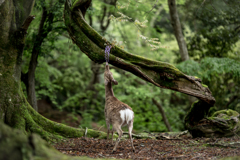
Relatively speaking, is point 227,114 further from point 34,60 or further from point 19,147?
point 34,60

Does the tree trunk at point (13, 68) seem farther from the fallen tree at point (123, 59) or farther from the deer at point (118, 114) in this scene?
the deer at point (118, 114)

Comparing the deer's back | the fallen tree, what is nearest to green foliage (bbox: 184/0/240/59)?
the fallen tree

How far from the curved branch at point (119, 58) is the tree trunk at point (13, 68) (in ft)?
3.27

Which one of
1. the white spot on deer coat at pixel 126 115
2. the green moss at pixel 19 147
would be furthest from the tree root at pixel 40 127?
the green moss at pixel 19 147

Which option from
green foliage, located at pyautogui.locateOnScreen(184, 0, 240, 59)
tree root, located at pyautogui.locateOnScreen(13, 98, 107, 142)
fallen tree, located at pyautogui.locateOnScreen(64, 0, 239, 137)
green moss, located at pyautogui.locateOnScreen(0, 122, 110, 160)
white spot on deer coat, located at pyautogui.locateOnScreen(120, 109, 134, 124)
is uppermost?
green foliage, located at pyautogui.locateOnScreen(184, 0, 240, 59)

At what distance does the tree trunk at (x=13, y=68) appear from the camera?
4562 mm

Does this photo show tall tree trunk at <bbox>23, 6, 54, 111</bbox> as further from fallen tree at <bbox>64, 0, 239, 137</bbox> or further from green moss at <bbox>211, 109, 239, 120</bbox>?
green moss at <bbox>211, 109, 239, 120</bbox>

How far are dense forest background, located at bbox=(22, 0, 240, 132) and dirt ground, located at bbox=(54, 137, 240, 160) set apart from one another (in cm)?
238

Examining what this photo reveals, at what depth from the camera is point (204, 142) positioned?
5402 mm

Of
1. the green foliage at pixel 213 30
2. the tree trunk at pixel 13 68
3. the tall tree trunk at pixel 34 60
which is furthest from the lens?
the green foliage at pixel 213 30

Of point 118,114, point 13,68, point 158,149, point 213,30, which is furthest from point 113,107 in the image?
point 213,30

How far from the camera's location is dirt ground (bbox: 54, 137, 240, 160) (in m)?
4.20

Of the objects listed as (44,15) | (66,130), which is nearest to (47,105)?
(44,15)

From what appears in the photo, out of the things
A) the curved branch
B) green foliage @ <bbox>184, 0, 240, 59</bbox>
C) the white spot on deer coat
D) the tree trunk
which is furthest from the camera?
green foliage @ <bbox>184, 0, 240, 59</bbox>
